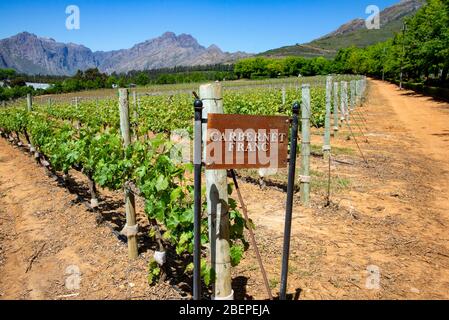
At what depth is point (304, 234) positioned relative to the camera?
239 inches

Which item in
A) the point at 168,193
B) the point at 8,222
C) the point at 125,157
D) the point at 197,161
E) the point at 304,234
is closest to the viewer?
the point at 197,161

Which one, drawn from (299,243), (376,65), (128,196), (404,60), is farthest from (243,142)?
(376,65)

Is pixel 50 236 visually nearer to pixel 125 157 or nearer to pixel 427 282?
pixel 125 157

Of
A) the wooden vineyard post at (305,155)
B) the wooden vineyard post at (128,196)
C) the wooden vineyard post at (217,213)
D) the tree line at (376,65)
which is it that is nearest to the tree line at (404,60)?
the tree line at (376,65)

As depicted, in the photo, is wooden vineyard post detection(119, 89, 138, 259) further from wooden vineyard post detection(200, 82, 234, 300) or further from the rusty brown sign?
the rusty brown sign

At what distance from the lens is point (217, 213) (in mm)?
3047

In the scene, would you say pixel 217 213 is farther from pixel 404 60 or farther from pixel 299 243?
pixel 404 60

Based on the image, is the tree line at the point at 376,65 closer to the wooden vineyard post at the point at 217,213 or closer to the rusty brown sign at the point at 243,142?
the wooden vineyard post at the point at 217,213

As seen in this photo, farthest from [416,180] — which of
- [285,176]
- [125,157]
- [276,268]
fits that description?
[125,157]

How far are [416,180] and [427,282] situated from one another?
5116 mm

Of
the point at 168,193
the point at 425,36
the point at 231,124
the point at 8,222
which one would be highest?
the point at 425,36

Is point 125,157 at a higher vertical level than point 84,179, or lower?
higher

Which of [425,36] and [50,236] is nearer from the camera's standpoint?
[50,236]

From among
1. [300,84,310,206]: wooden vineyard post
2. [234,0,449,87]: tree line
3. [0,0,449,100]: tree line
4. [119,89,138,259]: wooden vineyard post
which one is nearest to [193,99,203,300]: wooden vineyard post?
[119,89,138,259]: wooden vineyard post
